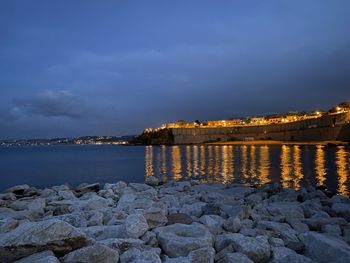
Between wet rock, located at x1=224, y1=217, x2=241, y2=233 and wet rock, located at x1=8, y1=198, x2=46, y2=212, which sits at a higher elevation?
wet rock, located at x1=224, y1=217, x2=241, y2=233

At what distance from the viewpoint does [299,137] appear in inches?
4838

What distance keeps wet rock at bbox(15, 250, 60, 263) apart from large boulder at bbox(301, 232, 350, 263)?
4.46 meters

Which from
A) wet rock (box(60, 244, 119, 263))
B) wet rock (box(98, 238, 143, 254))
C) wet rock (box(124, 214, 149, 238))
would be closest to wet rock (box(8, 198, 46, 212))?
wet rock (box(124, 214, 149, 238))

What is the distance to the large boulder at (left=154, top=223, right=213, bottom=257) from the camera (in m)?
6.12

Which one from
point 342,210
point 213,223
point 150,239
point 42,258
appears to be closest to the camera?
point 42,258

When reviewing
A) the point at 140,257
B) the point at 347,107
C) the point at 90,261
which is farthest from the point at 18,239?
the point at 347,107

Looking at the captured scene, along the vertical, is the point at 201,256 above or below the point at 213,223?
above

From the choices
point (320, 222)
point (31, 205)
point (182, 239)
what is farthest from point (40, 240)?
point (31, 205)

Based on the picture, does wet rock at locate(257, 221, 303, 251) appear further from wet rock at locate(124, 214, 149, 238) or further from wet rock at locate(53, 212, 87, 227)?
wet rock at locate(53, 212, 87, 227)

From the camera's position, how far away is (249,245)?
6.13 meters

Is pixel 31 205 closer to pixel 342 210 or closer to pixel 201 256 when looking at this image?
pixel 201 256

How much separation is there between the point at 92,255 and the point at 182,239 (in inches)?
74.0

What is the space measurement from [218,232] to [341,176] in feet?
76.9

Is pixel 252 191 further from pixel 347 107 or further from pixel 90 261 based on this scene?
pixel 347 107
